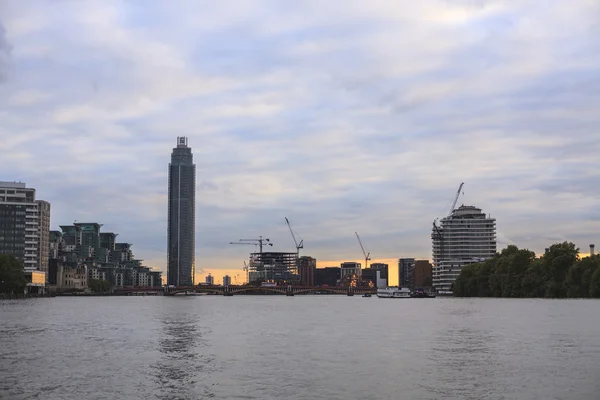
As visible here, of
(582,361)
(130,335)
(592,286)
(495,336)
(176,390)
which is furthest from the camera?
(592,286)

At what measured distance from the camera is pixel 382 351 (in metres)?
64.9

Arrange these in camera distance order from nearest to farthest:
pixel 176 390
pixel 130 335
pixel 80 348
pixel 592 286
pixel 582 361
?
pixel 176 390, pixel 582 361, pixel 80 348, pixel 130 335, pixel 592 286

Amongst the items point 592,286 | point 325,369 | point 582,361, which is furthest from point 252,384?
point 592,286

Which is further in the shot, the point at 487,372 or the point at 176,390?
the point at 487,372

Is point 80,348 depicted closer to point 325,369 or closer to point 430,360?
point 325,369

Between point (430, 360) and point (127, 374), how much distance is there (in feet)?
77.3

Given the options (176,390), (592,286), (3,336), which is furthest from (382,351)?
(592,286)

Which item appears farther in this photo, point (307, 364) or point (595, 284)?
point (595, 284)

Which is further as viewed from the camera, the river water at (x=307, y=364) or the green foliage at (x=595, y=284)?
the green foliage at (x=595, y=284)

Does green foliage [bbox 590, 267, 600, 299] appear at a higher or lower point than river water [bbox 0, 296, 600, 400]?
higher

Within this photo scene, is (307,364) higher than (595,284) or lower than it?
lower

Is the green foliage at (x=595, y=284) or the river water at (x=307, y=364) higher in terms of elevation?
the green foliage at (x=595, y=284)

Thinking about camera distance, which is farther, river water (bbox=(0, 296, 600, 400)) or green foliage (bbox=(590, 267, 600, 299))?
green foliage (bbox=(590, 267, 600, 299))

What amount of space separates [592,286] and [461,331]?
378 ft
